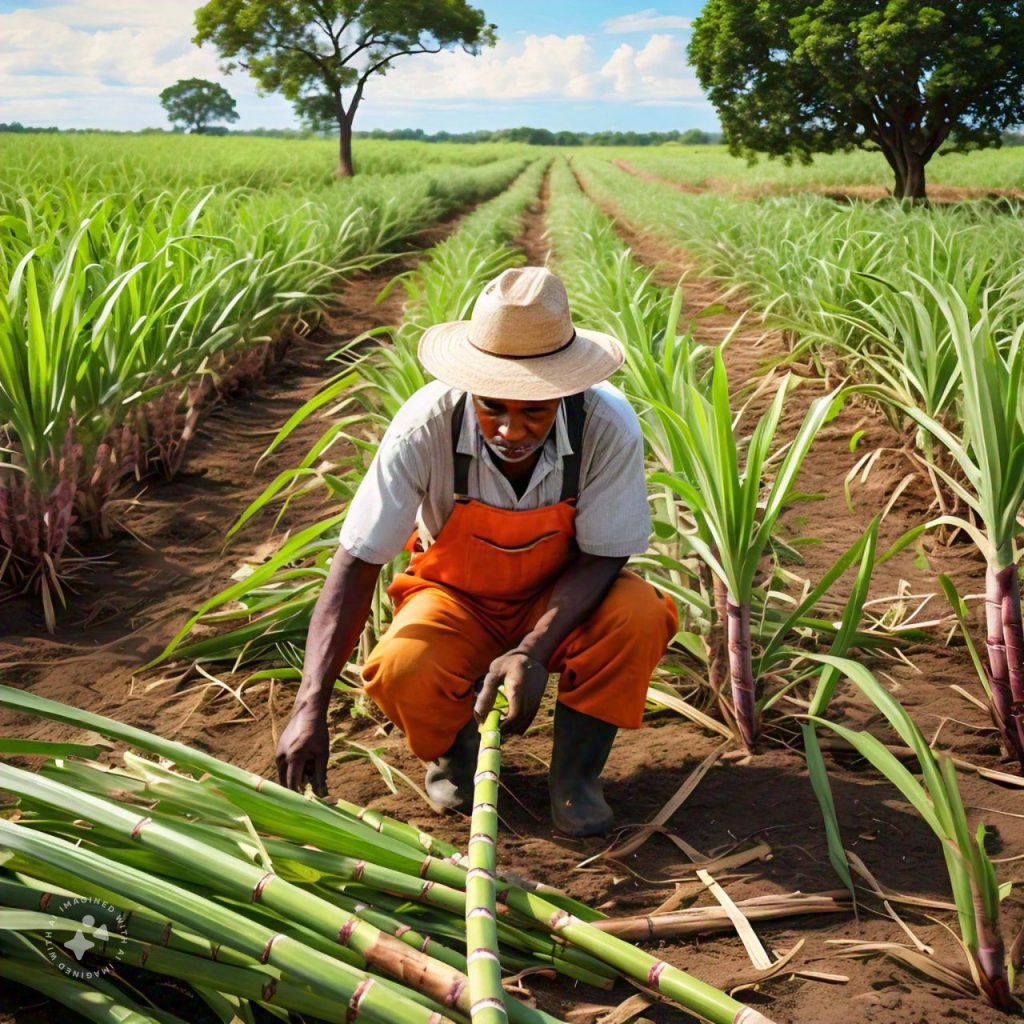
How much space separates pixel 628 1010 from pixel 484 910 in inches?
12.4

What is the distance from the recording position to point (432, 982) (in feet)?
3.75

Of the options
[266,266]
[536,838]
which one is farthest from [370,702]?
[266,266]

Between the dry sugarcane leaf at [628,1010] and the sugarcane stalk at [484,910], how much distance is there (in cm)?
23

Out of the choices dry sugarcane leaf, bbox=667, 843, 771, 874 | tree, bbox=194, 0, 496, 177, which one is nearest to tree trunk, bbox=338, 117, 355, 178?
tree, bbox=194, 0, 496, 177

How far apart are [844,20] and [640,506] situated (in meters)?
13.4

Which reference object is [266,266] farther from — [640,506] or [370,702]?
[640,506]

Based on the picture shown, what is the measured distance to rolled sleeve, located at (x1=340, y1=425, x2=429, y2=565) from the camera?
169 centimetres

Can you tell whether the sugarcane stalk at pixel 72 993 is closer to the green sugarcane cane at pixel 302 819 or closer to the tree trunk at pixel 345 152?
the green sugarcane cane at pixel 302 819

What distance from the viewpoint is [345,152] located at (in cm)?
1948

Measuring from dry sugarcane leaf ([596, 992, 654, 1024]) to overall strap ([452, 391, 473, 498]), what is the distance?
797mm

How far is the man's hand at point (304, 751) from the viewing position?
5.08 ft

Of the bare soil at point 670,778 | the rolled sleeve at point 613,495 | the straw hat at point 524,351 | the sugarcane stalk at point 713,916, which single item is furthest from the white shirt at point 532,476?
the sugarcane stalk at point 713,916

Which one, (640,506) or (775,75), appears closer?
(640,506)

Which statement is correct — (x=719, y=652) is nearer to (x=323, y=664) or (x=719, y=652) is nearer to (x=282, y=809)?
(x=323, y=664)
